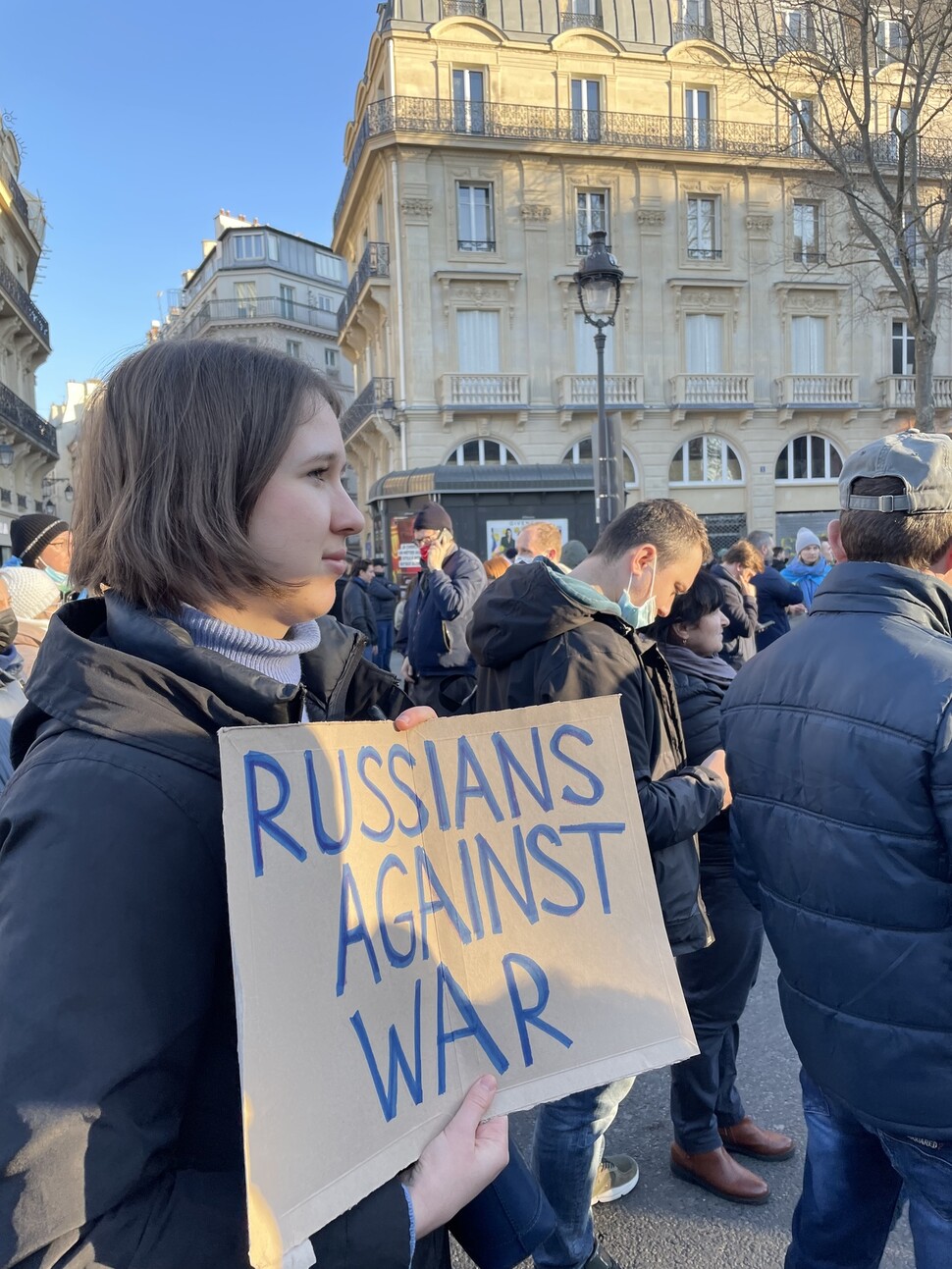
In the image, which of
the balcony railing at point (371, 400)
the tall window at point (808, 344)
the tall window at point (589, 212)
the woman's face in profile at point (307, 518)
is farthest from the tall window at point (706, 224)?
the woman's face in profile at point (307, 518)

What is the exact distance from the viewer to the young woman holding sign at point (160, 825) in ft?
2.29

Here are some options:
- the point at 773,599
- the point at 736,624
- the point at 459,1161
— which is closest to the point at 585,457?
the point at 773,599

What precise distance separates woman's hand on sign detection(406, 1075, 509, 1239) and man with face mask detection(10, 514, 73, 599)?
13.6 ft

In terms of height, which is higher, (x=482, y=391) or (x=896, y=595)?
(x=482, y=391)

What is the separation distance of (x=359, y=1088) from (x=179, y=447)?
0.74m

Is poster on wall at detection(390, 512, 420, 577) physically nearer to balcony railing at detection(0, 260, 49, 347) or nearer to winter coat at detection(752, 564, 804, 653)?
winter coat at detection(752, 564, 804, 653)

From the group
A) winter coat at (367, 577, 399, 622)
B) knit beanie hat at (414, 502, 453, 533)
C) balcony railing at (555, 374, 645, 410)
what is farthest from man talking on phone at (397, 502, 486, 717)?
balcony railing at (555, 374, 645, 410)

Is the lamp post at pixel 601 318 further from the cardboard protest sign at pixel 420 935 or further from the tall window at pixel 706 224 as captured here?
the tall window at pixel 706 224

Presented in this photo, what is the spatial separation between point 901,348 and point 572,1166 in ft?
90.0

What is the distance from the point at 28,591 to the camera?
3.55 meters

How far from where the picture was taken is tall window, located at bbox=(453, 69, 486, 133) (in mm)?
21078

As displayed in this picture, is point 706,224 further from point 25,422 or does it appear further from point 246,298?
point 246,298

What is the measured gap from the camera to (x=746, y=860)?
1847 mm

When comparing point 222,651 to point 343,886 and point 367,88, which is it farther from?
point 367,88
